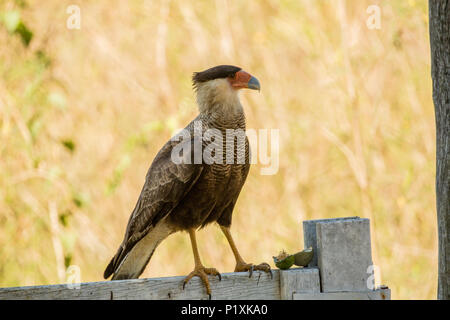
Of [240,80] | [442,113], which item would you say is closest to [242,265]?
[240,80]

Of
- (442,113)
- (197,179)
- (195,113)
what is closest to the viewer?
(442,113)

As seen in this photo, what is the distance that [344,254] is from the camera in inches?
98.7

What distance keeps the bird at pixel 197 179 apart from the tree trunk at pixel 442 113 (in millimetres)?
1251

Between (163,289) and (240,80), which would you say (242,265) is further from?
(240,80)

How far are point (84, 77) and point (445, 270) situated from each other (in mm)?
4777

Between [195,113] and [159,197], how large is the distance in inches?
100

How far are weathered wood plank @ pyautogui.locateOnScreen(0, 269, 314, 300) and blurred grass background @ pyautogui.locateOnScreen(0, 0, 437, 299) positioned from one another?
2.88 m

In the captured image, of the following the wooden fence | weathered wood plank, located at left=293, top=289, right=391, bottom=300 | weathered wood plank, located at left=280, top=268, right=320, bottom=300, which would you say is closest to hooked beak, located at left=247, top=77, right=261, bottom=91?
the wooden fence

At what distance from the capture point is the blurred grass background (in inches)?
213

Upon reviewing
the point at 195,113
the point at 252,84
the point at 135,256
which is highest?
the point at 195,113

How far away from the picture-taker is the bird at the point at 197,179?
3.35 m
